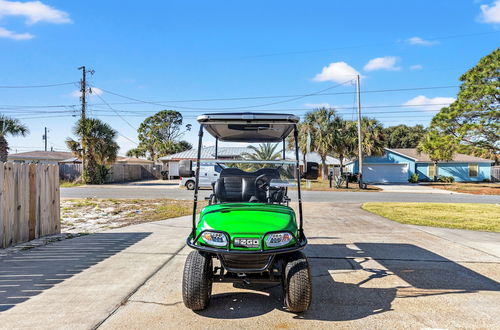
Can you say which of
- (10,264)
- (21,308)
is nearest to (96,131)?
(10,264)

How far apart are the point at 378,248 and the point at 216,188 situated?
12.1 feet

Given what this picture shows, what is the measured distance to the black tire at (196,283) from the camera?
3.55m

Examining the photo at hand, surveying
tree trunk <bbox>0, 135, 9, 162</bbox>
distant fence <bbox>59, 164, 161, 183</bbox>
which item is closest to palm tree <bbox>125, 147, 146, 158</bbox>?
distant fence <bbox>59, 164, 161, 183</bbox>

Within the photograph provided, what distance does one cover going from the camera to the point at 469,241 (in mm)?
7469

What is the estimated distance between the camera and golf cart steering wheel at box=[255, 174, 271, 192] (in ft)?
15.9

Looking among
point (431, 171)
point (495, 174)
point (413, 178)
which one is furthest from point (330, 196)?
point (495, 174)

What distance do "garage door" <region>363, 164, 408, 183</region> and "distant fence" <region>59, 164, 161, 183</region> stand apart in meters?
23.0

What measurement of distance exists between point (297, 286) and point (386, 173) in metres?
35.5

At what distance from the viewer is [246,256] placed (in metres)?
3.52

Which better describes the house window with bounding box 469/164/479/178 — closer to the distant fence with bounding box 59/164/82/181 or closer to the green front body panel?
the distant fence with bounding box 59/164/82/181

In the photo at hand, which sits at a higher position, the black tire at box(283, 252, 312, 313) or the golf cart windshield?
the golf cart windshield

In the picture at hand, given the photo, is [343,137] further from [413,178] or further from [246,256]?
[246,256]

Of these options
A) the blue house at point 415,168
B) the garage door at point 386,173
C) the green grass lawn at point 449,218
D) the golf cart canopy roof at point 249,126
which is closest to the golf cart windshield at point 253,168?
the golf cart canopy roof at point 249,126

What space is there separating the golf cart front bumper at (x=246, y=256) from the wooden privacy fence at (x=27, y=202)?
14.6 feet
